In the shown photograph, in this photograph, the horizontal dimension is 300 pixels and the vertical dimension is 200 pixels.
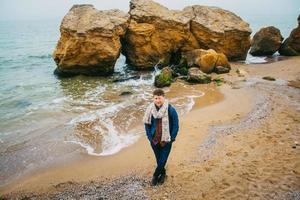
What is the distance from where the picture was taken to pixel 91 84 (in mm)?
18422

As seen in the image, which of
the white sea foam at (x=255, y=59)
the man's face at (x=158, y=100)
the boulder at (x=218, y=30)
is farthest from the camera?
the white sea foam at (x=255, y=59)

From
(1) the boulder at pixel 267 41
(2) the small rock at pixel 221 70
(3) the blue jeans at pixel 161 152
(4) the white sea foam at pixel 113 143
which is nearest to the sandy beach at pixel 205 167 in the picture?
(4) the white sea foam at pixel 113 143

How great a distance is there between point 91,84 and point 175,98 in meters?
6.27

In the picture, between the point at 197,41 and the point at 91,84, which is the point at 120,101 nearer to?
the point at 91,84

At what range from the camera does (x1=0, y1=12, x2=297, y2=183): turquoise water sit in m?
9.35

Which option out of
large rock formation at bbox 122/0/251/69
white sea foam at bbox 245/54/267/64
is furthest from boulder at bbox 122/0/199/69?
white sea foam at bbox 245/54/267/64

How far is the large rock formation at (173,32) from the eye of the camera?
20.9m

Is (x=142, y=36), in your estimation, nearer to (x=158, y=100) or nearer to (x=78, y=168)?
(x=78, y=168)

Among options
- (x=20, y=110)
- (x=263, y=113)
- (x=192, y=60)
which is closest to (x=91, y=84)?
(x=20, y=110)

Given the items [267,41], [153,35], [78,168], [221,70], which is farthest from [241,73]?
[78,168]

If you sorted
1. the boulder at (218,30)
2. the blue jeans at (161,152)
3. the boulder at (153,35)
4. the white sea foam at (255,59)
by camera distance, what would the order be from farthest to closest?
the white sea foam at (255,59), the boulder at (218,30), the boulder at (153,35), the blue jeans at (161,152)

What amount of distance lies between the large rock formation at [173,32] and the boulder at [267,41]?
4.37 metres

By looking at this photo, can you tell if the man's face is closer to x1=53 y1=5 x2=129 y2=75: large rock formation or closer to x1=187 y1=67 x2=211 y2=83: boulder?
x1=187 y1=67 x2=211 y2=83: boulder

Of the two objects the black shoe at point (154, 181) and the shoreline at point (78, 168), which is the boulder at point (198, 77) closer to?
the shoreline at point (78, 168)
